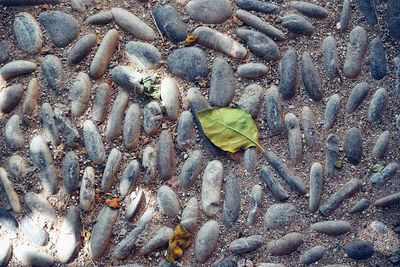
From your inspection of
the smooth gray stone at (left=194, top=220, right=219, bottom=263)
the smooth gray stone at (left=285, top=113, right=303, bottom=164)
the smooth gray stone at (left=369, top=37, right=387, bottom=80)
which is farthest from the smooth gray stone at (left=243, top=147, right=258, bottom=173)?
the smooth gray stone at (left=369, top=37, right=387, bottom=80)

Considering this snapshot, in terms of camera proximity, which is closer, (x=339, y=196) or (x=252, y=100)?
(x=339, y=196)

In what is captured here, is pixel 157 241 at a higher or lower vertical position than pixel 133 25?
lower

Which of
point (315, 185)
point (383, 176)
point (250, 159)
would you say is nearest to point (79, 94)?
point (250, 159)

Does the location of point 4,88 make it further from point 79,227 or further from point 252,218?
point 252,218

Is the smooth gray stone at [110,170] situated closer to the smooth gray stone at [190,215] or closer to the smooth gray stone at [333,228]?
the smooth gray stone at [190,215]

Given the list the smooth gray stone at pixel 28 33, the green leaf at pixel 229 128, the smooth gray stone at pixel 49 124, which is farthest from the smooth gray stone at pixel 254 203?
the smooth gray stone at pixel 28 33

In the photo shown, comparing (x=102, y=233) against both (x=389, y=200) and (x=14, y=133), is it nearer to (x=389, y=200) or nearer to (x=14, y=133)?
(x=14, y=133)

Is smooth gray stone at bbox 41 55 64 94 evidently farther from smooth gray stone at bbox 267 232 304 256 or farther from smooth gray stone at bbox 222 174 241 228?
smooth gray stone at bbox 267 232 304 256
